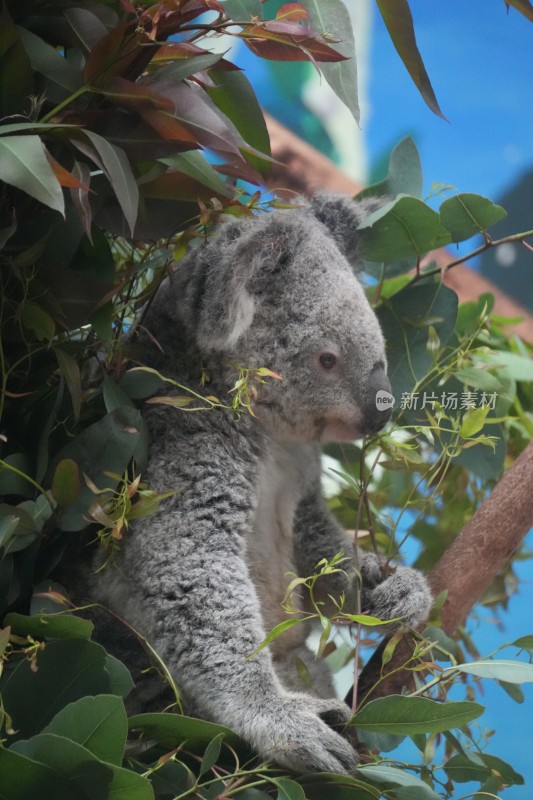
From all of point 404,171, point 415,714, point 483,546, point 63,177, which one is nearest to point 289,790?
point 415,714

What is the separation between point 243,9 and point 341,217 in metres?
0.44

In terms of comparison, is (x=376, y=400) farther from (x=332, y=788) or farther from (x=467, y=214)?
(x=332, y=788)

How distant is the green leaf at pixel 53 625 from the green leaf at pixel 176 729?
142mm

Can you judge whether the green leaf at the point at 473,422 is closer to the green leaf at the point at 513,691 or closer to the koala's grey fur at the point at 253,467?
the koala's grey fur at the point at 253,467

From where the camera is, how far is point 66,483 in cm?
129

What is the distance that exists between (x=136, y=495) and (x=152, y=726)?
343mm

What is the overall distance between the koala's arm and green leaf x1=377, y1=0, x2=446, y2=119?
772 mm

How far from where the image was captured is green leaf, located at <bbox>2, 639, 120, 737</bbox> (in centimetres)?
121

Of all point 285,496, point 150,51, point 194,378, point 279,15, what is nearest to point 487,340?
point 285,496

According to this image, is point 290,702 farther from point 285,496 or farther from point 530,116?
point 530,116

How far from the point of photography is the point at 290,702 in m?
1.35

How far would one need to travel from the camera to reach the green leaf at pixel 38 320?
131 centimetres

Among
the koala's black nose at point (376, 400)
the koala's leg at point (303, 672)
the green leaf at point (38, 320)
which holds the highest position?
the koala's black nose at point (376, 400)

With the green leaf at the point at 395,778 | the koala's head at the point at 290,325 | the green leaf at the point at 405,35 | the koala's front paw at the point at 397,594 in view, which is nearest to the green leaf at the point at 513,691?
the koala's front paw at the point at 397,594
